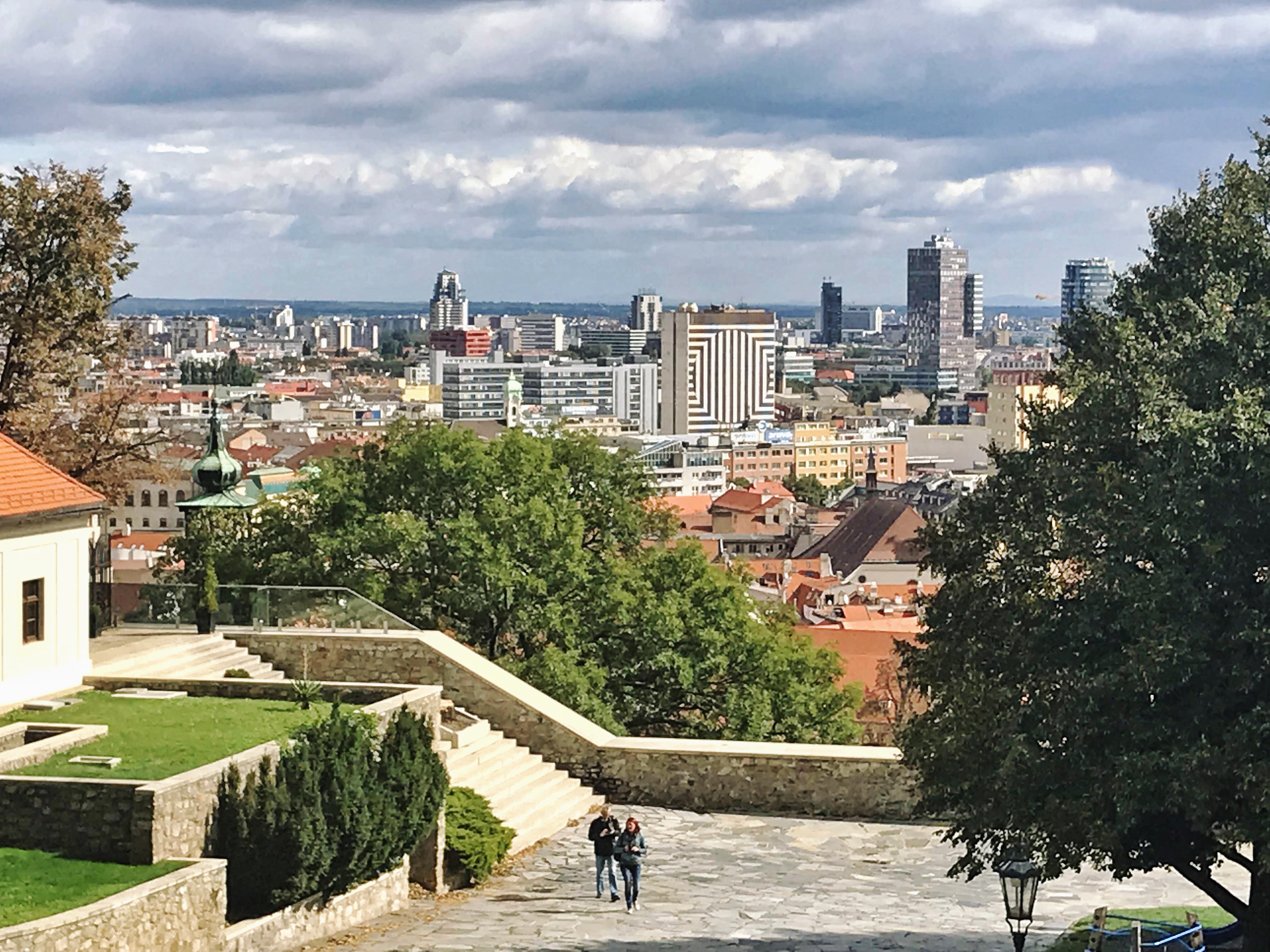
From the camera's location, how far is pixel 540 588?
28.5 metres

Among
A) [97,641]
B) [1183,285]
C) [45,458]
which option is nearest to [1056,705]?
[1183,285]

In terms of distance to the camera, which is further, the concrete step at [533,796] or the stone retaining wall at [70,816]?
the concrete step at [533,796]

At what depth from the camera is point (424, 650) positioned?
2484 cm

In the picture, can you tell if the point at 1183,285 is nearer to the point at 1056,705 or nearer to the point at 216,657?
the point at 1056,705

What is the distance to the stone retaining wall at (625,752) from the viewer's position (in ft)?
76.2

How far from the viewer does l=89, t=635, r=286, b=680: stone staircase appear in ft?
76.1

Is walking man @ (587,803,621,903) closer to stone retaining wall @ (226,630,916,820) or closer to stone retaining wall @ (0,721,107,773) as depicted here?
stone retaining wall @ (226,630,916,820)

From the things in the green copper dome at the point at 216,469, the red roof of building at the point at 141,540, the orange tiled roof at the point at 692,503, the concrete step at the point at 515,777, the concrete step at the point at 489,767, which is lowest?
the orange tiled roof at the point at 692,503

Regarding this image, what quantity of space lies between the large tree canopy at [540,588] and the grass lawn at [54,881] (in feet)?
39.8

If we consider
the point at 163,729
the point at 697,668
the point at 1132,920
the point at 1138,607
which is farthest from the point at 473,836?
the point at 1138,607

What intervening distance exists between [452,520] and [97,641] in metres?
6.28

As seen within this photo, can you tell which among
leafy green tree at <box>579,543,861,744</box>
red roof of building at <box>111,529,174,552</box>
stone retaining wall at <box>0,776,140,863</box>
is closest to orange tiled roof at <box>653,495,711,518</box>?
red roof of building at <box>111,529,174,552</box>

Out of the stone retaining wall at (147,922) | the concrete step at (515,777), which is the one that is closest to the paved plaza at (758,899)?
the concrete step at (515,777)

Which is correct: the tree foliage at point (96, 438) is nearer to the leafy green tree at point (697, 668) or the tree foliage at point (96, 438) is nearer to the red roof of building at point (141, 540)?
the leafy green tree at point (697, 668)
